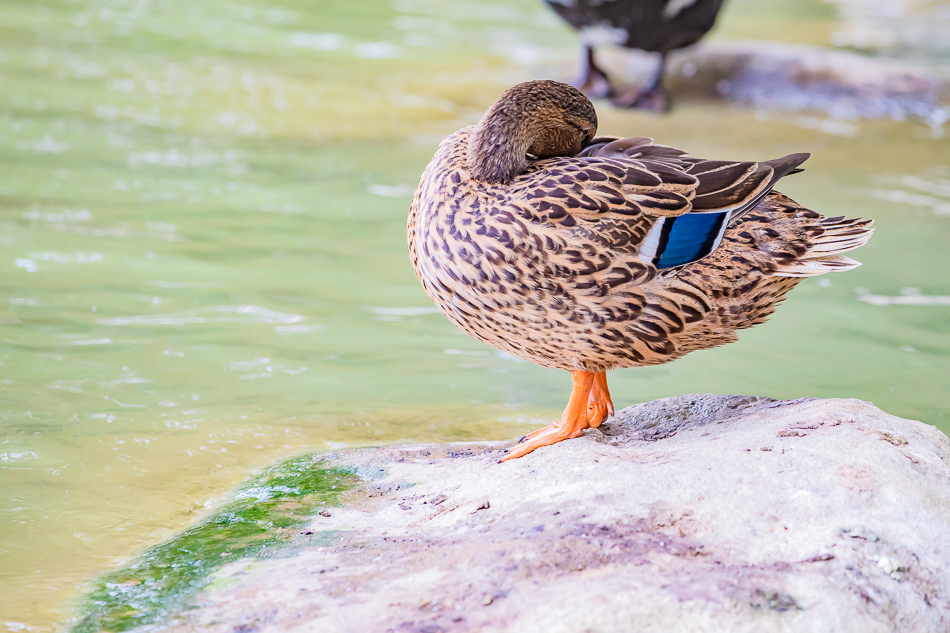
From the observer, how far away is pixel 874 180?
8141mm

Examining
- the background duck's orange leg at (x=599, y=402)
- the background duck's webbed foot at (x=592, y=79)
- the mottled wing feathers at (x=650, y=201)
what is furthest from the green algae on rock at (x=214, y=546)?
the background duck's webbed foot at (x=592, y=79)

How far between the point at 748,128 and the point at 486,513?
23.8ft

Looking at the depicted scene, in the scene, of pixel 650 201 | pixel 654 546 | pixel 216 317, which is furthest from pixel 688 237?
pixel 216 317

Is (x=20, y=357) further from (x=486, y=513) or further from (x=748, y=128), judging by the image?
(x=748, y=128)

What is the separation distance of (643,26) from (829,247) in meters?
6.66

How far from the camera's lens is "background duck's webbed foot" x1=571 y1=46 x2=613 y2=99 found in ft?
33.5

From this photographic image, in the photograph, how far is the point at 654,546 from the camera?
109 inches

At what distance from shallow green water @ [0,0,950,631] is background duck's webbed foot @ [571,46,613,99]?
0.59 m

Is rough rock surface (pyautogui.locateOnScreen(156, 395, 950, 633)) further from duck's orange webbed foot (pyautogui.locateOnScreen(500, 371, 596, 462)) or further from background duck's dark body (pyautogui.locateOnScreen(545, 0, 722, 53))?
background duck's dark body (pyautogui.locateOnScreen(545, 0, 722, 53))

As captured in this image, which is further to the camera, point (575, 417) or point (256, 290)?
point (256, 290)

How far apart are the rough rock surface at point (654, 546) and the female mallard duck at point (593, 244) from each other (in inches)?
15.4

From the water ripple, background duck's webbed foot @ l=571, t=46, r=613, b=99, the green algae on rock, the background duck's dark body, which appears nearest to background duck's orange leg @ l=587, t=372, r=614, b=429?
the green algae on rock

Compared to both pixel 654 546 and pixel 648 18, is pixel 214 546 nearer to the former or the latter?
pixel 654 546

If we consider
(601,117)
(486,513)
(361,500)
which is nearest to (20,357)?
(361,500)
